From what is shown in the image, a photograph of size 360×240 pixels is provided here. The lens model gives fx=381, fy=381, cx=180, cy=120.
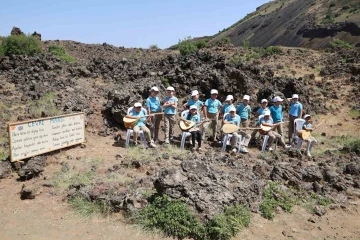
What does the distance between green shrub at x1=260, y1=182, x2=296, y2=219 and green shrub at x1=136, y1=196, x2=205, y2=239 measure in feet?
4.87

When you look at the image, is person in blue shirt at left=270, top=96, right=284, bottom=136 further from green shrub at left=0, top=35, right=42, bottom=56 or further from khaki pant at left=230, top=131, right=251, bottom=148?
green shrub at left=0, top=35, right=42, bottom=56

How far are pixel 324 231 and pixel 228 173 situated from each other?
6.66 ft

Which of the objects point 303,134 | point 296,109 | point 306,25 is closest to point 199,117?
point 303,134

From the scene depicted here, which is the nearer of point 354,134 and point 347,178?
point 347,178

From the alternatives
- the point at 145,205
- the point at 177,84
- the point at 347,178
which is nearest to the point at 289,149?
the point at 347,178

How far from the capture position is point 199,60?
1720 centimetres

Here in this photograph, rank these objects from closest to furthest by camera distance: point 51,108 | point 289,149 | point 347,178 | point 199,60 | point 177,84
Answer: point 347,178 < point 289,149 < point 51,108 < point 177,84 < point 199,60

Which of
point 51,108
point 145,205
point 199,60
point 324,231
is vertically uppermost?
point 199,60

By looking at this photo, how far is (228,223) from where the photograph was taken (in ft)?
20.2

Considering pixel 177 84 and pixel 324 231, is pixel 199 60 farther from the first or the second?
pixel 324 231

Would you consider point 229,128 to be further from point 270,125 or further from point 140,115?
point 140,115

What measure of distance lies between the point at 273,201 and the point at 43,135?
5.49 metres

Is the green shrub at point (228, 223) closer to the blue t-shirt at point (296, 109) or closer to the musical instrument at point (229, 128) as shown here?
the musical instrument at point (229, 128)

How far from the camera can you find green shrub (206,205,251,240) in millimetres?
5953
